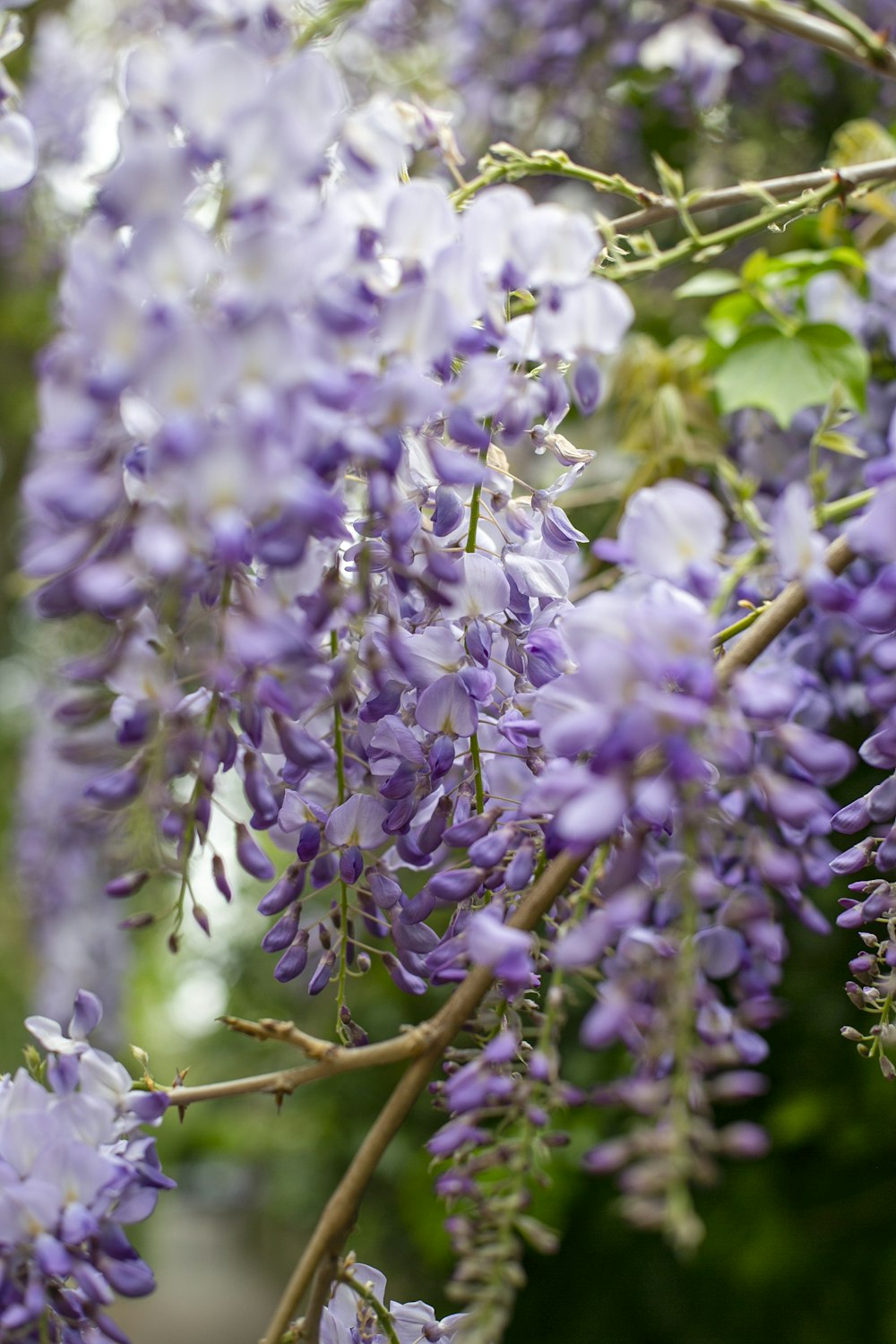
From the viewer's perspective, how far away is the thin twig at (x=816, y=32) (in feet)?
2.82

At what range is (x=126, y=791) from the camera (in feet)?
1.57

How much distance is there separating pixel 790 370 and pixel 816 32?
252mm

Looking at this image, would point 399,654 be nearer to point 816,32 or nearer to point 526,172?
point 526,172

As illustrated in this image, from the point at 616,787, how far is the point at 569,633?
2.6 inches

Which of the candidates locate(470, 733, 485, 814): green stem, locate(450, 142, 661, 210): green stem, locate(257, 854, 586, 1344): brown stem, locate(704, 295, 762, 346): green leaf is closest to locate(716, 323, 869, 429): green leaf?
locate(704, 295, 762, 346): green leaf

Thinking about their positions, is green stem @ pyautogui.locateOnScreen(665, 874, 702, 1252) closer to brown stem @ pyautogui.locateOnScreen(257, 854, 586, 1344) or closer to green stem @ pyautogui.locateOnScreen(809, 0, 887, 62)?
brown stem @ pyautogui.locateOnScreen(257, 854, 586, 1344)

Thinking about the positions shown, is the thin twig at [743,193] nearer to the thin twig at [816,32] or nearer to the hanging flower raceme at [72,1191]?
the thin twig at [816,32]

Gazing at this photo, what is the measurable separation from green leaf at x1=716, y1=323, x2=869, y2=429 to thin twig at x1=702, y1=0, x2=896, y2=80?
0.63ft

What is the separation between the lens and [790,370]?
986mm

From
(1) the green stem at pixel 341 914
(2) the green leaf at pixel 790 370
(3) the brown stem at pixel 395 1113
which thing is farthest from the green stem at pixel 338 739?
(2) the green leaf at pixel 790 370

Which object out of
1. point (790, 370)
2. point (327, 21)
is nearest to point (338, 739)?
point (327, 21)

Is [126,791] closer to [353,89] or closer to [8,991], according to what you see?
[353,89]

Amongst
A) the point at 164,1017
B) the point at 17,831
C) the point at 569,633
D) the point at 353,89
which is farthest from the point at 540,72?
the point at 164,1017

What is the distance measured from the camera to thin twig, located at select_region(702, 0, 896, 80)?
860 millimetres
